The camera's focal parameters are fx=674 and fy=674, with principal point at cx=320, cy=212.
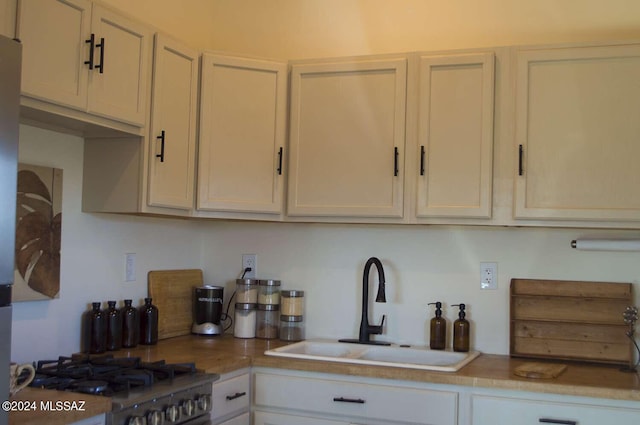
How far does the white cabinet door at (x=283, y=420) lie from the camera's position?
2633 millimetres

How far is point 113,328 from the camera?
276cm

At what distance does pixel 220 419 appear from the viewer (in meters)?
2.53

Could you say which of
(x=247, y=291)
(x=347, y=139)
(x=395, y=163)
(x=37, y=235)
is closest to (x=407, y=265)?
(x=395, y=163)

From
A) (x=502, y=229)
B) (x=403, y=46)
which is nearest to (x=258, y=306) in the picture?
(x=502, y=229)

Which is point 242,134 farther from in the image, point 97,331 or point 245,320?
point 97,331

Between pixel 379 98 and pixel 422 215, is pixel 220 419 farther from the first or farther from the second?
pixel 379 98

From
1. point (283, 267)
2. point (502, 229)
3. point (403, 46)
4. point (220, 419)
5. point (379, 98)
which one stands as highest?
point (403, 46)

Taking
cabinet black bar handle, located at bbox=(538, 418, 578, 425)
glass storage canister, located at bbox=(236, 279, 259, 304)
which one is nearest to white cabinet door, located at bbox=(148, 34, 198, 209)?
glass storage canister, located at bbox=(236, 279, 259, 304)

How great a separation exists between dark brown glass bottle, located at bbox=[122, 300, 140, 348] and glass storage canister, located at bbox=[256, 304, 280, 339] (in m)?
0.64

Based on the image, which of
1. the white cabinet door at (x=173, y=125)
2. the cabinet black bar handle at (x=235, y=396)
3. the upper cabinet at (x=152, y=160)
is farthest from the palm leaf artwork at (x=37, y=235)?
the cabinet black bar handle at (x=235, y=396)

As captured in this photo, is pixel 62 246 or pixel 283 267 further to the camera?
pixel 283 267

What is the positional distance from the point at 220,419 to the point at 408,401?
71 cm

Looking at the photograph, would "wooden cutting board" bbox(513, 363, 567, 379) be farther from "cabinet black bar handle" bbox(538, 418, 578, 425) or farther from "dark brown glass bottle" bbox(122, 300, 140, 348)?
"dark brown glass bottle" bbox(122, 300, 140, 348)

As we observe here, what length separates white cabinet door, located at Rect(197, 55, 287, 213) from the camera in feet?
9.85
